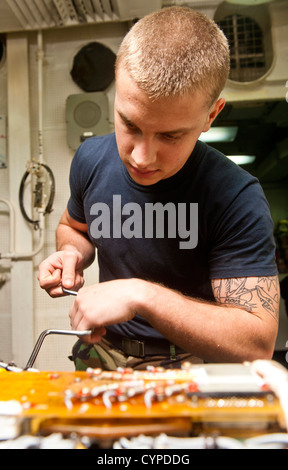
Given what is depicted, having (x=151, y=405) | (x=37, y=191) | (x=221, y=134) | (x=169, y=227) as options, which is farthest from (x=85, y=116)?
(x=151, y=405)

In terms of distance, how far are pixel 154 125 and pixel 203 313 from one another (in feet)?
0.88

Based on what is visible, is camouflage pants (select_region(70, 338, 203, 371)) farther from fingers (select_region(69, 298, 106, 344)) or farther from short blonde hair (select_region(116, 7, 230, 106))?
short blonde hair (select_region(116, 7, 230, 106))

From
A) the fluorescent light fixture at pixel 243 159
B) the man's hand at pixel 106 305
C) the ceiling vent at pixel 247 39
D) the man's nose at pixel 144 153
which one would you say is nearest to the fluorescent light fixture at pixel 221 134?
the fluorescent light fixture at pixel 243 159

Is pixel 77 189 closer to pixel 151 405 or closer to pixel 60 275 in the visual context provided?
pixel 60 275

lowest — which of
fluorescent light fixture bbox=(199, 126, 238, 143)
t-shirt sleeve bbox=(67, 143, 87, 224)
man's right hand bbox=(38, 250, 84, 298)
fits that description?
man's right hand bbox=(38, 250, 84, 298)

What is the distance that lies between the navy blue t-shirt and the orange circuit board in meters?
0.19

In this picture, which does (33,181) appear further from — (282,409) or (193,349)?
(282,409)

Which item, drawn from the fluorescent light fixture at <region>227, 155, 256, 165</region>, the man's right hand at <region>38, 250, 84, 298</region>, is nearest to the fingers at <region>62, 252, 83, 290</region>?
the man's right hand at <region>38, 250, 84, 298</region>

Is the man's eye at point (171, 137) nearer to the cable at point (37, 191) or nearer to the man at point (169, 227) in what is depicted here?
the man at point (169, 227)

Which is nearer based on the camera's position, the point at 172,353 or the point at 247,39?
the point at 172,353

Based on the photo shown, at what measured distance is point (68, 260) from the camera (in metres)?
0.62

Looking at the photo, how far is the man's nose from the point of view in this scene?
1.59 ft

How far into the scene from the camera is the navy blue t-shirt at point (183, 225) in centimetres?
55

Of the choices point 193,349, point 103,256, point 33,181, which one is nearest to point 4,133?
point 33,181
